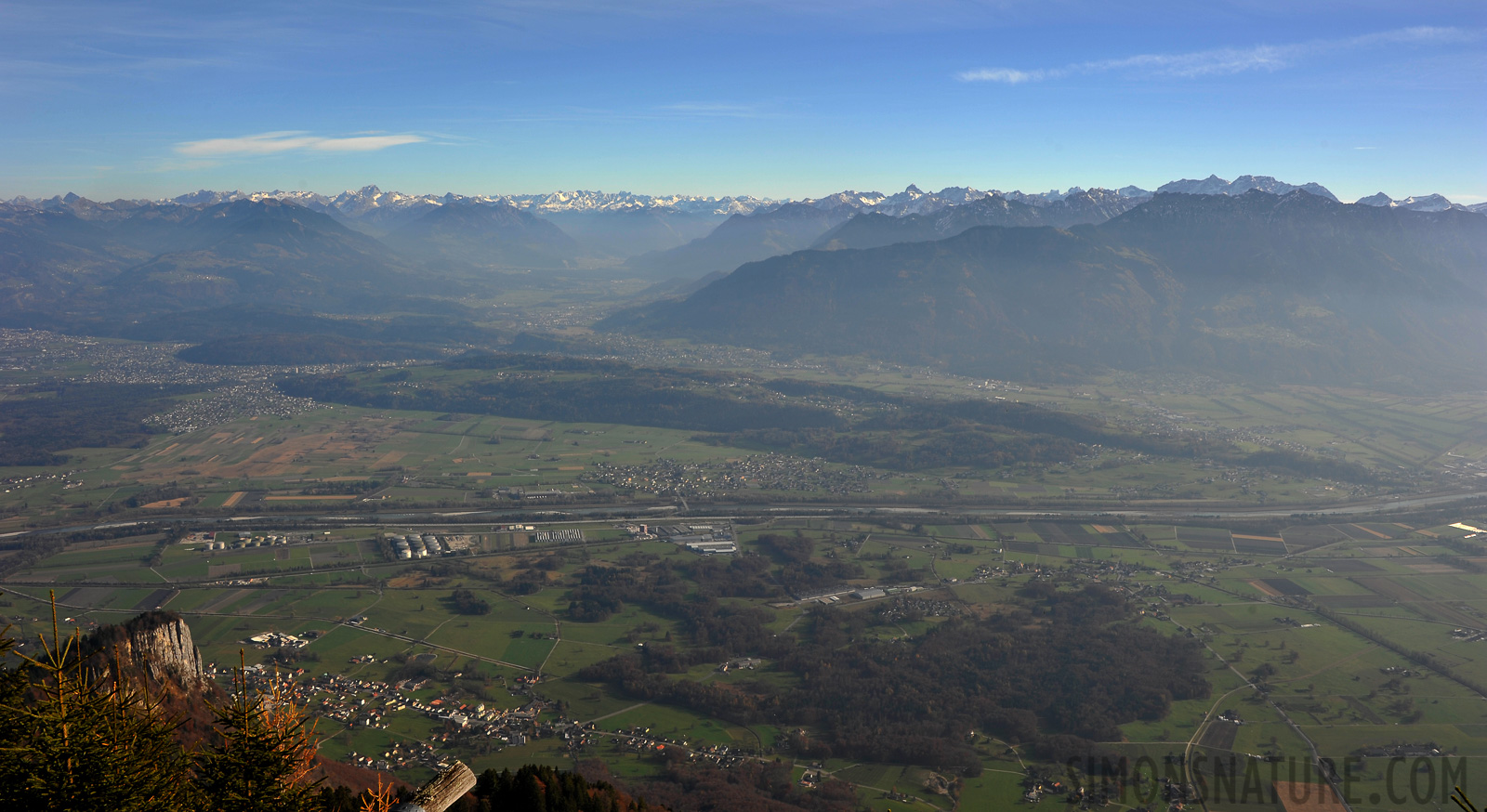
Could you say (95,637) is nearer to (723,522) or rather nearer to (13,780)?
(13,780)

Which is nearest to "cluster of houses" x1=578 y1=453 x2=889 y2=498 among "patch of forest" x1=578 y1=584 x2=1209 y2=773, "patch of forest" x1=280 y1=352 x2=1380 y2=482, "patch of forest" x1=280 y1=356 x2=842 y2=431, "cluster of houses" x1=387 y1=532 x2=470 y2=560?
"patch of forest" x1=280 y1=352 x2=1380 y2=482

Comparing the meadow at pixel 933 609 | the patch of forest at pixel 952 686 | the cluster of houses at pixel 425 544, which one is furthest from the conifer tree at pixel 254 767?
the cluster of houses at pixel 425 544

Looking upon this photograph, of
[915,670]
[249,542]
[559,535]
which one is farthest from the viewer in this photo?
[559,535]

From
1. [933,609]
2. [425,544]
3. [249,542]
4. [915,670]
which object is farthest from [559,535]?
[915,670]

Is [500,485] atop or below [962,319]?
below

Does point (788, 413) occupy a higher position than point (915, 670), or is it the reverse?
point (788, 413)

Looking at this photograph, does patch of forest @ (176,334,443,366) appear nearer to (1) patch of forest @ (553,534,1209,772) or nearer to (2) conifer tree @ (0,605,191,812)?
(1) patch of forest @ (553,534,1209,772)

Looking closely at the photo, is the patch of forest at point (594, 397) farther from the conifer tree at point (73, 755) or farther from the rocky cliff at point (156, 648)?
the conifer tree at point (73, 755)

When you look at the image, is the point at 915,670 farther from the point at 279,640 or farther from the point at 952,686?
the point at 279,640

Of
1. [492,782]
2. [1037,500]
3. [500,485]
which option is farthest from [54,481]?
[1037,500]

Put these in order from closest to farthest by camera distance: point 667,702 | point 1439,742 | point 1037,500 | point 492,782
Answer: point 492,782, point 1439,742, point 667,702, point 1037,500
